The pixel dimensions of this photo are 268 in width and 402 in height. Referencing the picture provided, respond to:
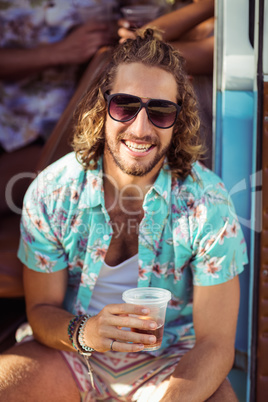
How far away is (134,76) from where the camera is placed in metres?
1.88

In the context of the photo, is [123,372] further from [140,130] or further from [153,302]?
[140,130]

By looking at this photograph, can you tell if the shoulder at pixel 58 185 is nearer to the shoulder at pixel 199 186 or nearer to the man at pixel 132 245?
the man at pixel 132 245

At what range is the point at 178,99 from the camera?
1.97 meters

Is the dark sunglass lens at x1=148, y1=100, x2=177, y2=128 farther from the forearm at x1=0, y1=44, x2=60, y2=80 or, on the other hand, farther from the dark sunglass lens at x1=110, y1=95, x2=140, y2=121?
the forearm at x1=0, y1=44, x2=60, y2=80

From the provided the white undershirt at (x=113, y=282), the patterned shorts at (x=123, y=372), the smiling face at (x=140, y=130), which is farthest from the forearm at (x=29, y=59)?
the patterned shorts at (x=123, y=372)

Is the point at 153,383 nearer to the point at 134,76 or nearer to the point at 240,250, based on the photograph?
the point at 240,250

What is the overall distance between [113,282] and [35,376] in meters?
0.45

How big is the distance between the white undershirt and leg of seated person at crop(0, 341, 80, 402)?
25cm

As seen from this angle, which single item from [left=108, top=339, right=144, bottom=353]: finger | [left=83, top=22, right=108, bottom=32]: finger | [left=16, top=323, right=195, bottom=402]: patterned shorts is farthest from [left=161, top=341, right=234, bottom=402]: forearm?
[left=83, top=22, right=108, bottom=32]: finger

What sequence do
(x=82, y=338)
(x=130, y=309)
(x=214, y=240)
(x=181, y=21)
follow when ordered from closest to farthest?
(x=130, y=309)
(x=82, y=338)
(x=214, y=240)
(x=181, y=21)

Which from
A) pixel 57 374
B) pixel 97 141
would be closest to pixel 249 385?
pixel 57 374

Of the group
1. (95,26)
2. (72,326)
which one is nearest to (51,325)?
(72,326)

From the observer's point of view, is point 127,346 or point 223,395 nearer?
point 127,346

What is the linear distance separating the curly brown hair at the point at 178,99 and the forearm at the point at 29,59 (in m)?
1.03
